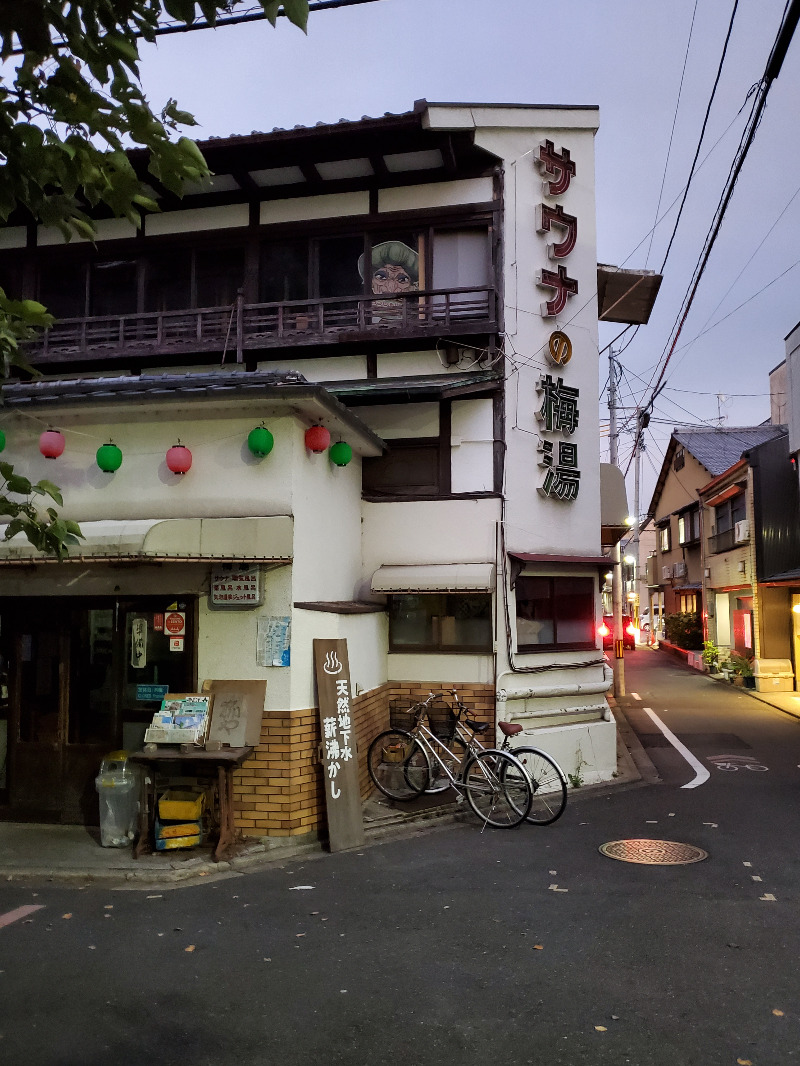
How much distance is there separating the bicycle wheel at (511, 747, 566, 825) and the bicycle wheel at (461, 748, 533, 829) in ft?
0.49

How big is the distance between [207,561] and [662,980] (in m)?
5.86

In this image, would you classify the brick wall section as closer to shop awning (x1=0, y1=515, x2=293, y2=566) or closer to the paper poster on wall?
the paper poster on wall

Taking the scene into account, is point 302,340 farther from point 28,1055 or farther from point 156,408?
point 28,1055

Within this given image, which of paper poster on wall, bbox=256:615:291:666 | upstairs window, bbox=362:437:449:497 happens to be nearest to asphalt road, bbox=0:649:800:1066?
paper poster on wall, bbox=256:615:291:666

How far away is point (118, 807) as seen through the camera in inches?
351

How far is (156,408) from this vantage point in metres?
9.60

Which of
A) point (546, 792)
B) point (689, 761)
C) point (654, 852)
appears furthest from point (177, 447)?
point (689, 761)

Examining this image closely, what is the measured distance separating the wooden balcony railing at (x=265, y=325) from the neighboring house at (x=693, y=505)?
2094 cm

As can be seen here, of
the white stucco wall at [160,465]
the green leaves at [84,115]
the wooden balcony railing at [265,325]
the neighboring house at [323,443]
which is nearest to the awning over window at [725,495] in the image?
the neighboring house at [323,443]

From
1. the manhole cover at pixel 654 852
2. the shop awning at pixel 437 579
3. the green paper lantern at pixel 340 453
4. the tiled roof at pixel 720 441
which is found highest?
the tiled roof at pixel 720 441

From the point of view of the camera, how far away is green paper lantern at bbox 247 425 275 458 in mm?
9195

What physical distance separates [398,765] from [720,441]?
33.1 meters

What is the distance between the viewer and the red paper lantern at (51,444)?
9539mm

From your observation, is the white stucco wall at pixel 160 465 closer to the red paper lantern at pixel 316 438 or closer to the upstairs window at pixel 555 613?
the red paper lantern at pixel 316 438
